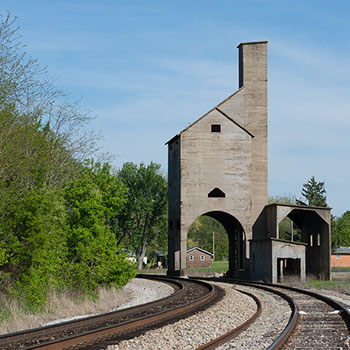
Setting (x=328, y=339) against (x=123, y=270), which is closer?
(x=328, y=339)

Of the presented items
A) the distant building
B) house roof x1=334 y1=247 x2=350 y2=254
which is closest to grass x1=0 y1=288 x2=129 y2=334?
the distant building

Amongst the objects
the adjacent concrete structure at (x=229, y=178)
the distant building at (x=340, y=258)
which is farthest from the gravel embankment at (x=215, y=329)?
the distant building at (x=340, y=258)

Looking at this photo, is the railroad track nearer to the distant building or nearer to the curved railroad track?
the curved railroad track

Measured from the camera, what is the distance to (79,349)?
1015cm

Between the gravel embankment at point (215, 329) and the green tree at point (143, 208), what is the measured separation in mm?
56900

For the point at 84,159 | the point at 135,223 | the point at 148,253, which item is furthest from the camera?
the point at 148,253

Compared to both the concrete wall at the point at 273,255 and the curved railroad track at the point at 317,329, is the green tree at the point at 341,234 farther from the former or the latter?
the curved railroad track at the point at 317,329

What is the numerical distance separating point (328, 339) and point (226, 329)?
2548 millimetres

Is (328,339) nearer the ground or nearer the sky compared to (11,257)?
nearer the ground

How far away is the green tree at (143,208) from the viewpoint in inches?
2968

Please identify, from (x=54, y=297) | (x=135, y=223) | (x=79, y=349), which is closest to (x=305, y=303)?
(x=54, y=297)

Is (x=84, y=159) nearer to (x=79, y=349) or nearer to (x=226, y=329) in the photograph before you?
(x=226, y=329)

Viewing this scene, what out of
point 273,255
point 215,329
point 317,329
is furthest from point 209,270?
point 317,329

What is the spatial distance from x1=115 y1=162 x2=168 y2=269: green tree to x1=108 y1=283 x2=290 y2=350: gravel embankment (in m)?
56.9
